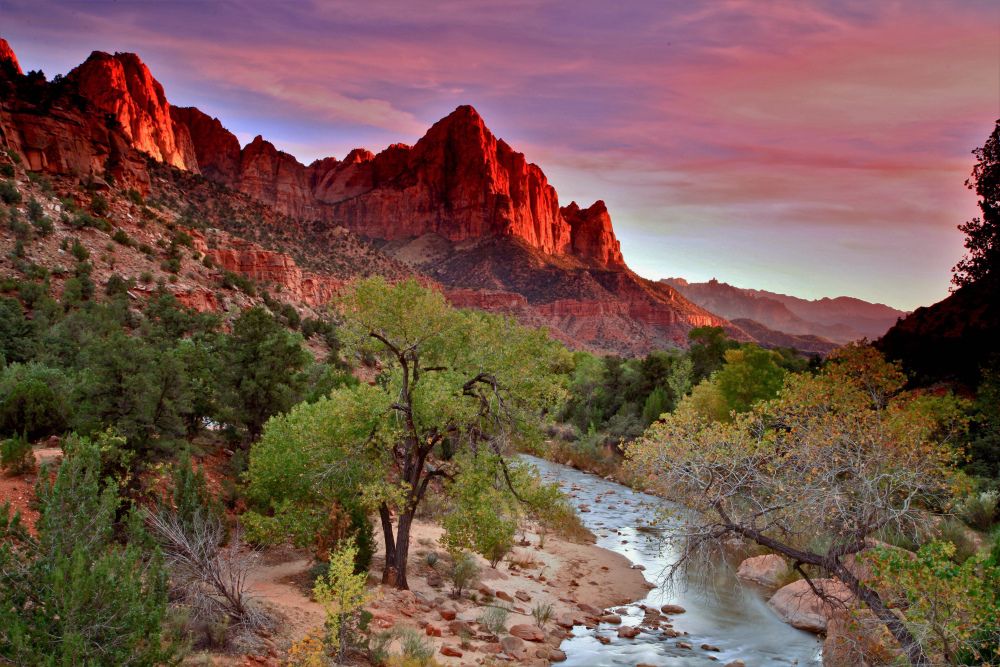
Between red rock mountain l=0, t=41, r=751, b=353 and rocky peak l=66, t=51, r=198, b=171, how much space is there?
0.33m

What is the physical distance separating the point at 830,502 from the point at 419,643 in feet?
22.5

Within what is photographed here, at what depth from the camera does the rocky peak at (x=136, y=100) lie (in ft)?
376

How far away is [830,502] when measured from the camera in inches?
367

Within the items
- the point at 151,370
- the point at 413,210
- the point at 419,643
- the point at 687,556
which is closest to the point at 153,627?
the point at 419,643

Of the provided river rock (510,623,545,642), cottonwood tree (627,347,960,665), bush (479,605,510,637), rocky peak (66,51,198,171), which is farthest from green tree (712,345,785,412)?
rocky peak (66,51,198,171)

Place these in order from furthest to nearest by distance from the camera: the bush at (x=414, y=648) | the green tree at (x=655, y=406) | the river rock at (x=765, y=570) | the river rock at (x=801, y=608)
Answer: the green tree at (x=655, y=406), the river rock at (x=765, y=570), the river rock at (x=801, y=608), the bush at (x=414, y=648)

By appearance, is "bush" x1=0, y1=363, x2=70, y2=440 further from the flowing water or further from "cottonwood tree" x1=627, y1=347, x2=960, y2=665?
"cottonwood tree" x1=627, y1=347, x2=960, y2=665

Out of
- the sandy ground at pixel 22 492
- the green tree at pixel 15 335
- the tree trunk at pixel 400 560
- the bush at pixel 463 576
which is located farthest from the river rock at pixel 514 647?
the green tree at pixel 15 335

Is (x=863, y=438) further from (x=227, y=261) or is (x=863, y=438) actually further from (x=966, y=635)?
(x=227, y=261)

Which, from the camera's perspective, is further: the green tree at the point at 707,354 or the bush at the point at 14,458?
the green tree at the point at 707,354

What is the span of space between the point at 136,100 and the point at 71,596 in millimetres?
146114

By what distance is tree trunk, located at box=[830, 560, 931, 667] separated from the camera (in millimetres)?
7846

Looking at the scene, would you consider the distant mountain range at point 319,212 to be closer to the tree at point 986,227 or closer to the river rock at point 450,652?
the river rock at point 450,652

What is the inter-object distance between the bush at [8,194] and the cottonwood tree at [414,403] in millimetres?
30328
